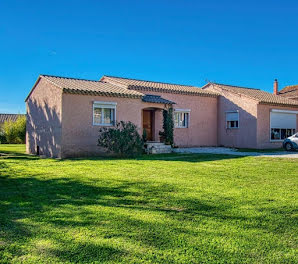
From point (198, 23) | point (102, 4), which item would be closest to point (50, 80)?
point (102, 4)

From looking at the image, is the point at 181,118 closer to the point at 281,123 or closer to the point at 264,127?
the point at 264,127

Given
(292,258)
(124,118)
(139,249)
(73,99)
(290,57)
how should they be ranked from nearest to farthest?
(292,258) < (139,249) < (73,99) < (124,118) < (290,57)

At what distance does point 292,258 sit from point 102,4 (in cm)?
1996

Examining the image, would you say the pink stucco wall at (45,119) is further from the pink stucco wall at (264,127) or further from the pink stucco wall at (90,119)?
the pink stucco wall at (264,127)

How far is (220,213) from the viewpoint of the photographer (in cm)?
481

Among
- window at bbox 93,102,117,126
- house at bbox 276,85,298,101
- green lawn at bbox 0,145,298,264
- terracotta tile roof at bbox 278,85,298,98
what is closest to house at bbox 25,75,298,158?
window at bbox 93,102,117,126

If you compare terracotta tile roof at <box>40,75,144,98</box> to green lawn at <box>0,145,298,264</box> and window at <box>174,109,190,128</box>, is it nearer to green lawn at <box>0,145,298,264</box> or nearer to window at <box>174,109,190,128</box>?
window at <box>174,109,190,128</box>

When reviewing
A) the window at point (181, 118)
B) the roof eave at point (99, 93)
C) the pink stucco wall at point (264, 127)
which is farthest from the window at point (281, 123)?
the roof eave at point (99, 93)

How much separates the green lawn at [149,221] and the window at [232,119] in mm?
16143

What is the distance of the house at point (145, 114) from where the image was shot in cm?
1648

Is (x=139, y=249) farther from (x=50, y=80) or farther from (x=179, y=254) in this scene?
(x=50, y=80)

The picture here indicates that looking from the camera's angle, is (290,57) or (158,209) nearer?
(158,209)

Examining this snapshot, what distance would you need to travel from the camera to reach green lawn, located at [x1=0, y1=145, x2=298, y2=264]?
3.32m

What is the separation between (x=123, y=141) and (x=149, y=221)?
36.2 ft
